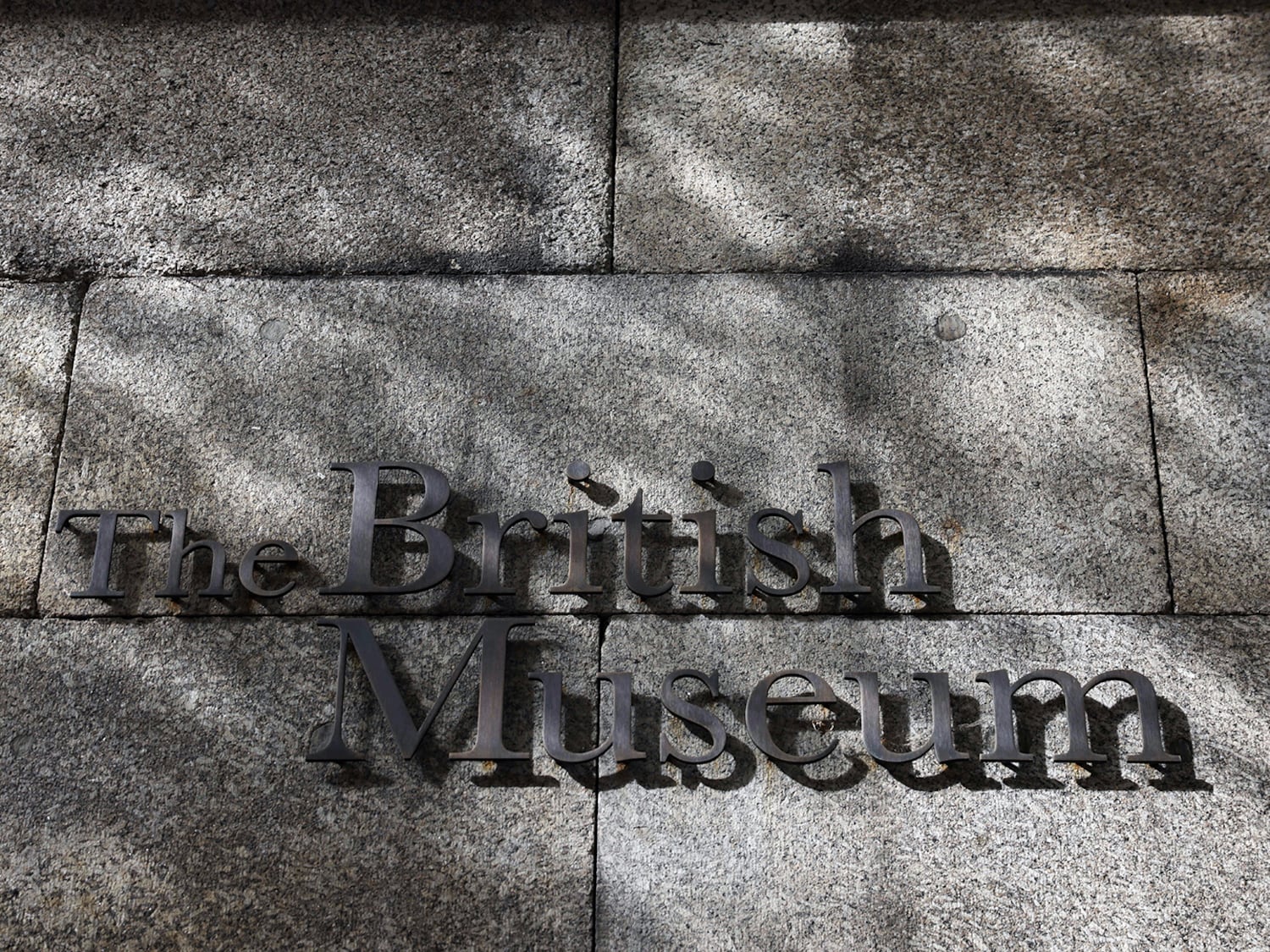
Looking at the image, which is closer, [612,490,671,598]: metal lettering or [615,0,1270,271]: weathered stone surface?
[612,490,671,598]: metal lettering

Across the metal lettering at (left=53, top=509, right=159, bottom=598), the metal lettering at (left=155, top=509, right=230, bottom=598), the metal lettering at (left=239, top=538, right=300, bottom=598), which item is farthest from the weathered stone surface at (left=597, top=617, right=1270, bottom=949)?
the metal lettering at (left=53, top=509, right=159, bottom=598)

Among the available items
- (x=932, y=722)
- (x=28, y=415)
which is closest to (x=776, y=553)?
(x=932, y=722)

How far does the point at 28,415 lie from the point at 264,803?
153 cm

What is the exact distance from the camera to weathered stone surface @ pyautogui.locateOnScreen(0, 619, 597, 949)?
294 cm

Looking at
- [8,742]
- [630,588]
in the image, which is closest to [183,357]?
[8,742]

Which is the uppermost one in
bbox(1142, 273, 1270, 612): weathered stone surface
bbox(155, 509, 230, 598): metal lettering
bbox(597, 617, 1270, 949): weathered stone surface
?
bbox(1142, 273, 1270, 612): weathered stone surface

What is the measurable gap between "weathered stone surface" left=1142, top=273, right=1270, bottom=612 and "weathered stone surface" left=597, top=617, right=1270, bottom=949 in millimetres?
159

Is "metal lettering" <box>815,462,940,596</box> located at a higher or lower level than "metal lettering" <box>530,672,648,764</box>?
higher

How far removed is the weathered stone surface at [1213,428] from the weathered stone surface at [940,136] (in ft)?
0.52

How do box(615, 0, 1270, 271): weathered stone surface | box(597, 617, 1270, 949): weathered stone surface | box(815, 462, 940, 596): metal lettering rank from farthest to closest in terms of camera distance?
box(615, 0, 1270, 271): weathered stone surface → box(815, 462, 940, 596): metal lettering → box(597, 617, 1270, 949): weathered stone surface

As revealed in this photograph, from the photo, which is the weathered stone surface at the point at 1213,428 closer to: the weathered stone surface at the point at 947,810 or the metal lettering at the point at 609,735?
the weathered stone surface at the point at 947,810

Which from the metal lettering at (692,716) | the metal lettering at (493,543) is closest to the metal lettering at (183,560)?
the metal lettering at (493,543)

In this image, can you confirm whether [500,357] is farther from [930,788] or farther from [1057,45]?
[1057,45]

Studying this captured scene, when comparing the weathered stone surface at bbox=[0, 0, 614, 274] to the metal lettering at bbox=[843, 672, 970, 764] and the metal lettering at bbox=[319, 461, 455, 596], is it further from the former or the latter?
the metal lettering at bbox=[843, 672, 970, 764]
